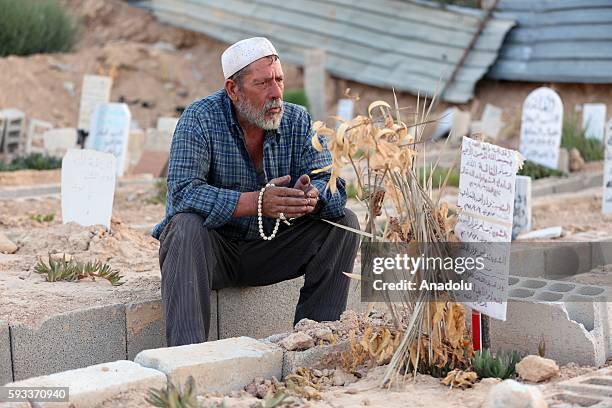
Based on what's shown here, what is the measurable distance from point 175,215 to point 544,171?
20.4 ft

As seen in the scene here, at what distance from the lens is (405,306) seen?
3.99 m

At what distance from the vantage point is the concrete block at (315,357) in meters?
3.85

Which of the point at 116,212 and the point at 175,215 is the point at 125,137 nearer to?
the point at 116,212

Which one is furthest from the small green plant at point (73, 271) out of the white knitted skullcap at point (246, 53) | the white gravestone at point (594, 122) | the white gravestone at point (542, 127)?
the white gravestone at point (594, 122)

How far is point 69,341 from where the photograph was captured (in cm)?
446

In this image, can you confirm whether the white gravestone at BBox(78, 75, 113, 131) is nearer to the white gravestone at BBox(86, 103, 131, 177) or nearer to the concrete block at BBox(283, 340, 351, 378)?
the white gravestone at BBox(86, 103, 131, 177)

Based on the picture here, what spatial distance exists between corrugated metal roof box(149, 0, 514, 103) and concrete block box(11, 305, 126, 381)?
1068cm

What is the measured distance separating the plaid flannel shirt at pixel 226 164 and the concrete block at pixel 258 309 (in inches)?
15.2

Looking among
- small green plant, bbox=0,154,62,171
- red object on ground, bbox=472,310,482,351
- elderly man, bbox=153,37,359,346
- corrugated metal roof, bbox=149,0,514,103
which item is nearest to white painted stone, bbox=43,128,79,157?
small green plant, bbox=0,154,62,171

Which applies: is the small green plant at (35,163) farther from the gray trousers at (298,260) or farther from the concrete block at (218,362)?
the concrete block at (218,362)

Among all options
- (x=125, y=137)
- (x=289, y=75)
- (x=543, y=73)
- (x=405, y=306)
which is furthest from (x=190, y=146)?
(x=289, y=75)

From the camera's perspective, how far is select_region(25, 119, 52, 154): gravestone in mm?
11289

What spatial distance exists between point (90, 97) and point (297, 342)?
308 inches

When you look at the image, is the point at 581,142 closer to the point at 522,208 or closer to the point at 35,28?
the point at 522,208
